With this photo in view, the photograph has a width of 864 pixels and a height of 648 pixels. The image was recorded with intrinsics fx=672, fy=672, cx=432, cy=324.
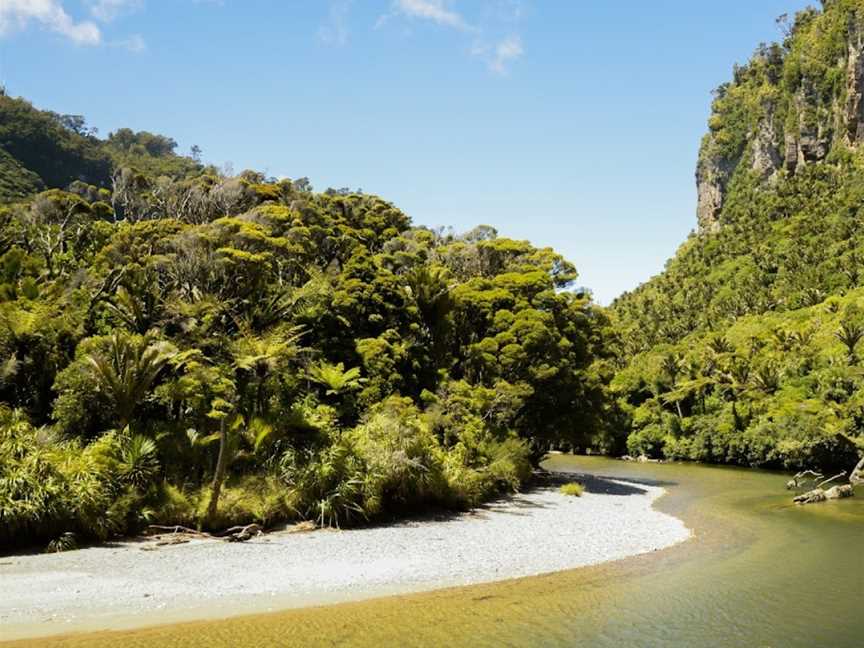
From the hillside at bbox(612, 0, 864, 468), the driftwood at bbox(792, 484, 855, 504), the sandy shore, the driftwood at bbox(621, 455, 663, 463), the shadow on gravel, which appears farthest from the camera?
the driftwood at bbox(621, 455, 663, 463)

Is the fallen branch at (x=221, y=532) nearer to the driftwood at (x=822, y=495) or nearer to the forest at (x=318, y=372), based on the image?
the forest at (x=318, y=372)

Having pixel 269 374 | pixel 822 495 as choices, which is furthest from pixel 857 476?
pixel 269 374

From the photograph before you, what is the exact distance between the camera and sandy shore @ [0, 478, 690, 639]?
1215 cm

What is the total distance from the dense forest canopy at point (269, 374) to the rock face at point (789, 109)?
9993 cm

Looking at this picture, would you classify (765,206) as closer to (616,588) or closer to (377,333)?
(377,333)

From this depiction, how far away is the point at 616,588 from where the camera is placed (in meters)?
14.9

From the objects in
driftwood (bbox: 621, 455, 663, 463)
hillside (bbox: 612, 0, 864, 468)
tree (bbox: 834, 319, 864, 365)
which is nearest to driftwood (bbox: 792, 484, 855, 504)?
hillside (bbox: 612, 0, 864, 468)

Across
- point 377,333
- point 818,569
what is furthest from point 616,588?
point 377,333

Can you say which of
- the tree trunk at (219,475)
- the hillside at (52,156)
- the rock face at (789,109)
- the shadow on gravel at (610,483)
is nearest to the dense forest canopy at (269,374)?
the tree trunk at (219,475)

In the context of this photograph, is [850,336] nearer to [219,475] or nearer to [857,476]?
[857,476]

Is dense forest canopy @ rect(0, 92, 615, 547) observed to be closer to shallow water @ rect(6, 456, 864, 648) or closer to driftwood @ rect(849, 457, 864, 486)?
shallow water @ rect(6, 456, 864, 648)

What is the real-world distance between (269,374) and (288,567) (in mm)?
8546

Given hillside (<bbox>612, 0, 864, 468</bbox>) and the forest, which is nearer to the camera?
the forest

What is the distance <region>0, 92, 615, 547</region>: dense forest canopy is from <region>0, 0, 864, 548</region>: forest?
0.08 metres
